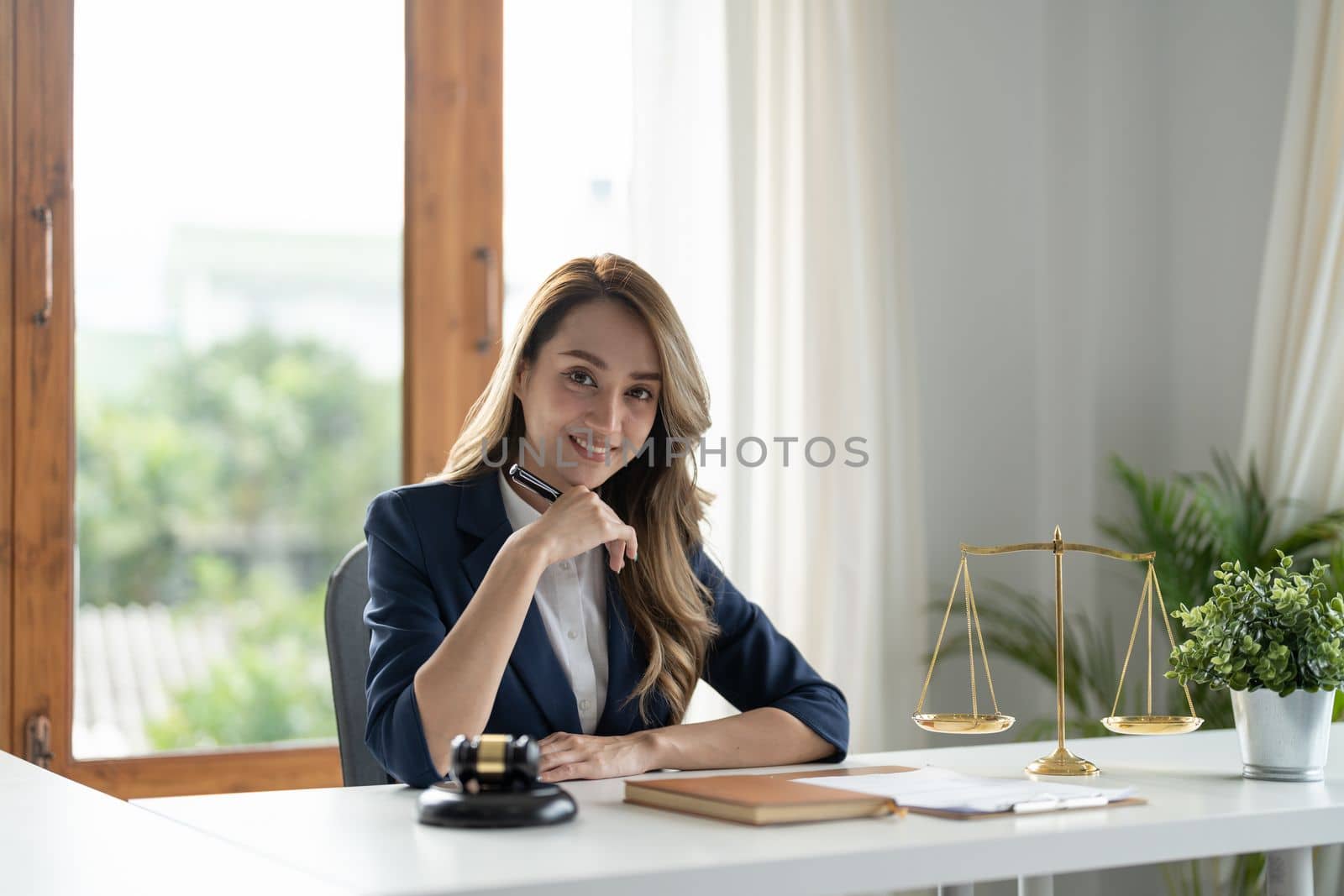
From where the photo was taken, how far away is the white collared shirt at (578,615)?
6.33 ft

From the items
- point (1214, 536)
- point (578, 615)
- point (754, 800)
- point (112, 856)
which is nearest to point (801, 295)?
point (1214, 536)

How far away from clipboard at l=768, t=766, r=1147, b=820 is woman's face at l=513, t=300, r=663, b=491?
55cm

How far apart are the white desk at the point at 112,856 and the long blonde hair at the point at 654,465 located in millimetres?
752

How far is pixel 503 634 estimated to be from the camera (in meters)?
1.68

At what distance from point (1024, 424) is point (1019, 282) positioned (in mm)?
364

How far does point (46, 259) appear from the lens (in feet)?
8.98

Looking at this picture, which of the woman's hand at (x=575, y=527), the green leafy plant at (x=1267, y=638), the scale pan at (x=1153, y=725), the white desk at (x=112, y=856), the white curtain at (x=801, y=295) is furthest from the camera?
the white curtain at (x=801, y=295)

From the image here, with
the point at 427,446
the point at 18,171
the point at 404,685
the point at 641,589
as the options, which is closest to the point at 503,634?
the point at 404,685

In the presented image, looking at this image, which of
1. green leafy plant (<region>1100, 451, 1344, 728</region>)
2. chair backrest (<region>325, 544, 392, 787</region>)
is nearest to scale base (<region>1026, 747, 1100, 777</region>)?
chair backrest (<region>325, 544, 392, 787</region>)

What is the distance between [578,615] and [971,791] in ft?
2.31

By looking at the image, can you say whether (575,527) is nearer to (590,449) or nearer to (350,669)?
(590,449)

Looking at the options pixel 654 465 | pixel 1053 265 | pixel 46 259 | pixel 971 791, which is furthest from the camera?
pixel 1053 265

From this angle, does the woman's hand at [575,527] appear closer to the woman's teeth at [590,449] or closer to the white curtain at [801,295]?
the woman's teeth at [590,449]

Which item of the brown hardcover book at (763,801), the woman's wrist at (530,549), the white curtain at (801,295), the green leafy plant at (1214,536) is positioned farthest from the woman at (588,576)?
the green leafy plant at (1214,536)
